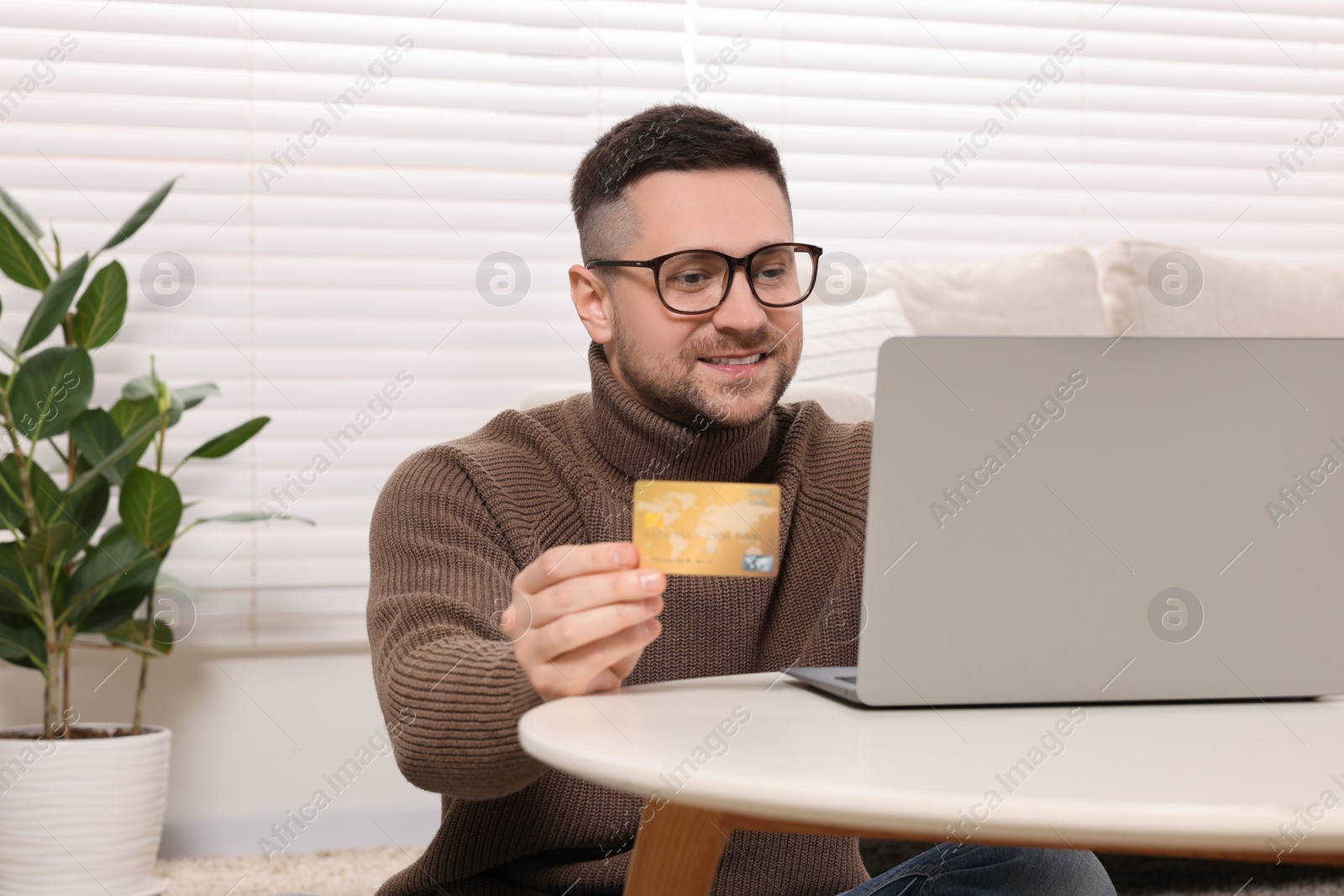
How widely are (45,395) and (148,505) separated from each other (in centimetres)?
25

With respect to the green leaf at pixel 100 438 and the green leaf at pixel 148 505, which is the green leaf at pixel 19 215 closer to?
the green leaf at pixel 100 438

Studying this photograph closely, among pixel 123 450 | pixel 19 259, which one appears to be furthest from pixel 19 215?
pixel 123 450

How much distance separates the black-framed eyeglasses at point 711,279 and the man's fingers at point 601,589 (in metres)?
0.48

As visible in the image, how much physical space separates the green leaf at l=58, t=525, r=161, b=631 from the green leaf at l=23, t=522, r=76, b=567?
0.08 metres

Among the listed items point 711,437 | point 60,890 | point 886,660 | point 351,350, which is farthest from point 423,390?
point 886,660

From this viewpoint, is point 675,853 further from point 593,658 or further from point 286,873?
point 286,873

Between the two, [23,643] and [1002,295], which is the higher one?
[1002,295]

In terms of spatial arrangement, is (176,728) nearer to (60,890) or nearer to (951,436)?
(60,890)

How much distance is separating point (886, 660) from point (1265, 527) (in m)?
0.25

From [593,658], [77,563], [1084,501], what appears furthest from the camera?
[77,563]

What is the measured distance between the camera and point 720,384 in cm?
126

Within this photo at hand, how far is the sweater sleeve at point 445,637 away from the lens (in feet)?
2.75

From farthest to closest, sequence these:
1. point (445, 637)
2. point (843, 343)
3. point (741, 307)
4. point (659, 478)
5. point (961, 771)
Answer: point (843, 343)
point (659, 478)
point (741, 307)
point (445, 637)
point (961, 771)

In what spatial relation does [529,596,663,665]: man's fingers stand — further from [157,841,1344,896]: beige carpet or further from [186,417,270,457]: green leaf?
[186,417,270,457]: green leaf
